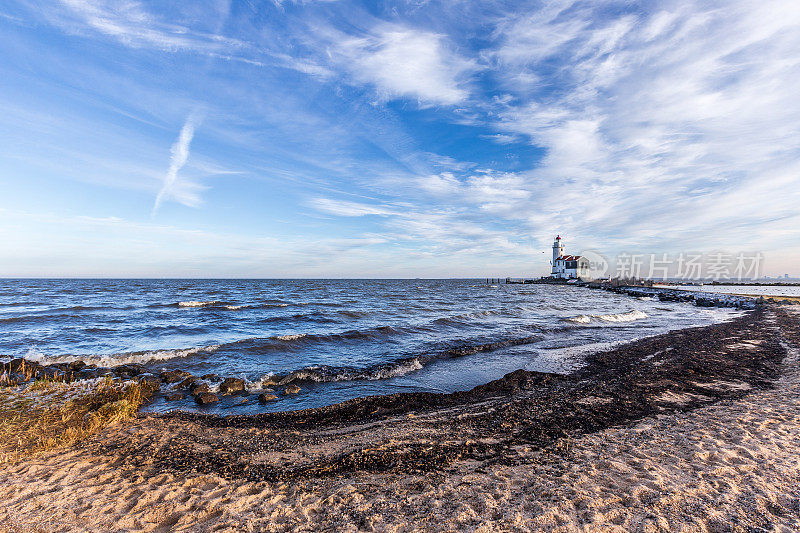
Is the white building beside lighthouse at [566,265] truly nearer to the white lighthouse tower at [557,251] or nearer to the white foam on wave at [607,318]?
the white lighthouse tower at [557,251]

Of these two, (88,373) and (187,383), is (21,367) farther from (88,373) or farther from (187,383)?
(187,383)

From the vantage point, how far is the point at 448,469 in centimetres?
528

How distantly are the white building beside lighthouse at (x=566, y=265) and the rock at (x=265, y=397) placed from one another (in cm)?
11314

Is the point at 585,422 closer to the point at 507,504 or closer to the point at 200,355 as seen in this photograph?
the point at 507,504

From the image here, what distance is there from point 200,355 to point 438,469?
540 inches

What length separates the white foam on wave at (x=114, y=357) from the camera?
14.0 m

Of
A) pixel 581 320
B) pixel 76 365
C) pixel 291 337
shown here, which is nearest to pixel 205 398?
pixel 76 365

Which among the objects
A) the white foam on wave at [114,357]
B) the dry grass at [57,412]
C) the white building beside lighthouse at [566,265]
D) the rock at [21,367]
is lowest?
the white foam on wave at [114,357]

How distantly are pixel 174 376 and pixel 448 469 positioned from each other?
10.9 m

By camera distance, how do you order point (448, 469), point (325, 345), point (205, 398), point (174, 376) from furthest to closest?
point (325, 345) → point (174, 376) → point (205, 398) → point (448, 469)

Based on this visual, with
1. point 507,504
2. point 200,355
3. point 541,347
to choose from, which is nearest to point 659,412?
point 507,504

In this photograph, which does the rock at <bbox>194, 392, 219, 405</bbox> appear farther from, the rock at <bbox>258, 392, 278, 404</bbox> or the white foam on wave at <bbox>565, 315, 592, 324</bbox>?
the white foam on wave at <bbox>565, 315, 592, 324</bbox>

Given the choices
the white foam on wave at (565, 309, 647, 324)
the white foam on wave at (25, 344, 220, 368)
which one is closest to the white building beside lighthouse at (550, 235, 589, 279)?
the white foam on wave at (565, 309, 647, 324)

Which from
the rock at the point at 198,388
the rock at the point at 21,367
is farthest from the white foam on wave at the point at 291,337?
the rock at the point at 21,367
